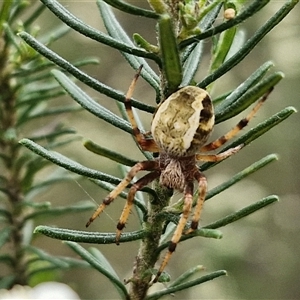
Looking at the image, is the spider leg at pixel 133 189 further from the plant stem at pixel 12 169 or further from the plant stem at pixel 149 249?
the plant stem at pixel 12 169

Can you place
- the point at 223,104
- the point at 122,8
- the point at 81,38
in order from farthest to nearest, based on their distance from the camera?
the point at 81,38 < the point at 223,104 < the point at 122,8

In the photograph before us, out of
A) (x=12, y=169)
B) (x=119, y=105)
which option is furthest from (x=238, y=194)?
(x=119, y=105)

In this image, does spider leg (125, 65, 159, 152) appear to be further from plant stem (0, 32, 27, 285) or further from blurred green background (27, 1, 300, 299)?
blurred green background (27, 1, 300, 299)

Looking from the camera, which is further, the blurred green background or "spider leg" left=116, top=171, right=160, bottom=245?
the blurred green background

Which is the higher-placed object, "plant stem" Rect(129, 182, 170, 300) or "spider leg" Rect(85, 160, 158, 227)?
"spider leg" Rect(85, 160, 158, 227)

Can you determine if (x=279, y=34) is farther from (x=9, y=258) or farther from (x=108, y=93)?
(x=108, y=93)

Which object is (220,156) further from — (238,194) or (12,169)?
(238,194)

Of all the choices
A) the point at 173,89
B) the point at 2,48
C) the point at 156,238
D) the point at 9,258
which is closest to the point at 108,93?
the point at 173,89

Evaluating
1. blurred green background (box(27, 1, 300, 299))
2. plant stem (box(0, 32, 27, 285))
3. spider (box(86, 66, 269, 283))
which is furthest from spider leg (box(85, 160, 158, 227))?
blurred green background (box(27, 1, 300, 299))
